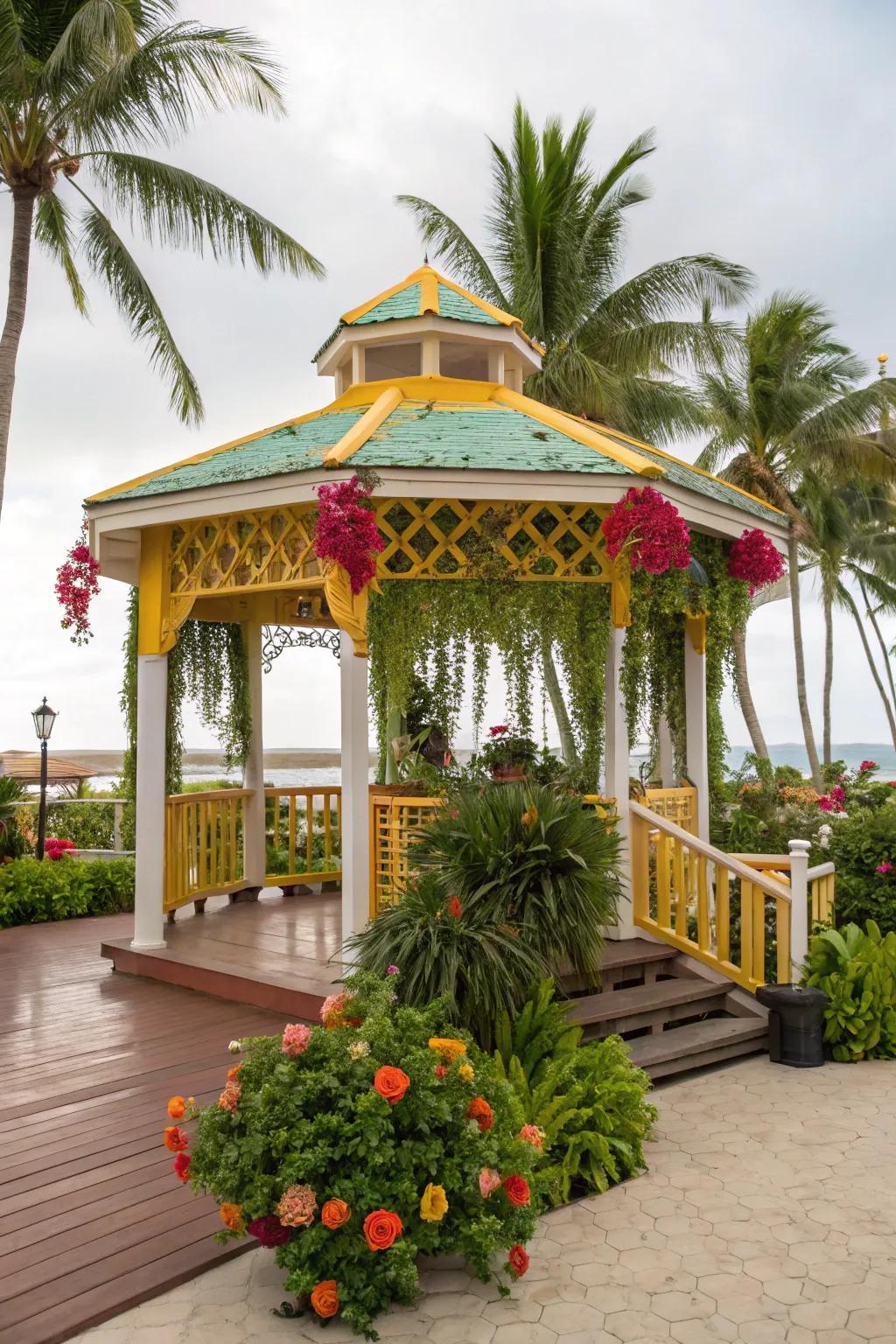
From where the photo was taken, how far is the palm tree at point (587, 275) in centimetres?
1827

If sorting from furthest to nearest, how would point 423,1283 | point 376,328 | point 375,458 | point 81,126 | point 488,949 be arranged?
point 81,126 < point 376,328 < point 375,458 < point 488,949 < point 423,1283

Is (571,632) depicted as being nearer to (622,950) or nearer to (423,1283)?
(622,950)

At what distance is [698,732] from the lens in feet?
26.8

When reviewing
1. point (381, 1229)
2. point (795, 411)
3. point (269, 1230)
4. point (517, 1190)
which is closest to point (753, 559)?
point (517, 1190)

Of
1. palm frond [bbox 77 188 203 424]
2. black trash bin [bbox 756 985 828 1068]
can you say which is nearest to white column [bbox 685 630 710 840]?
black trash bin [bbox 756 985 828 1068]

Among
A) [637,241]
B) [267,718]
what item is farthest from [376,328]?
[637,241]

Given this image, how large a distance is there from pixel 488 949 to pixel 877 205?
9477 millimetres

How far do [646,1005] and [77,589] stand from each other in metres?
4.91

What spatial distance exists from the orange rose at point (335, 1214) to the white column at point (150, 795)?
469 cm

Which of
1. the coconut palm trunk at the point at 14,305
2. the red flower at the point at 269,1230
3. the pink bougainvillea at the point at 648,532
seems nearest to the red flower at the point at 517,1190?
the red flower at the point at 269,1230

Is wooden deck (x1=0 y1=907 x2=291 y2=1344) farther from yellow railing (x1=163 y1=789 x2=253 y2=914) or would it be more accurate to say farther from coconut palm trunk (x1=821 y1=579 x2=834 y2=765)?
coconut palm trunk (x1=821 y1=579 x2=834 y2=765)

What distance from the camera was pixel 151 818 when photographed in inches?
300

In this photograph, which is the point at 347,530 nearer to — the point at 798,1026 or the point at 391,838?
the point at 391,838

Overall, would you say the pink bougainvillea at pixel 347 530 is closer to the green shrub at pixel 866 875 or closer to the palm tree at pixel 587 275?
the green shrub at pixel 866 875
